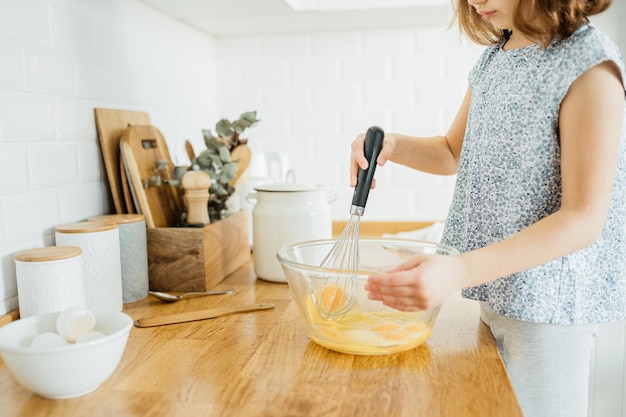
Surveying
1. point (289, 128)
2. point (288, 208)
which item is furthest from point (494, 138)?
point (289, 128)

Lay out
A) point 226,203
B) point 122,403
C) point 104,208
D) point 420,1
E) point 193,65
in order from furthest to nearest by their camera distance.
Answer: point 193,65, point 420,1, point 226,203, point 104,208, point 122,403

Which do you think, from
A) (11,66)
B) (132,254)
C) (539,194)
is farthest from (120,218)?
(539,194)

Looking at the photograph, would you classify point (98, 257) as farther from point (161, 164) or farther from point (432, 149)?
point (432, 149)

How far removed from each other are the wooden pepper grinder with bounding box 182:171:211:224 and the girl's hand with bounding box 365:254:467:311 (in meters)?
0.54

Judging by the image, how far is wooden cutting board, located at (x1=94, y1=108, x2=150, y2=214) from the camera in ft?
3.58

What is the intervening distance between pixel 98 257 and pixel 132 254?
0.09 meters

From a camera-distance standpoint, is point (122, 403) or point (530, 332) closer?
point (122, 403)

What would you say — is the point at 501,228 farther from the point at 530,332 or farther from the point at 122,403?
the point at 122,403

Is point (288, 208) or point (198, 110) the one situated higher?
point (198, 110)

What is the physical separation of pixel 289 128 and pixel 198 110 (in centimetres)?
27

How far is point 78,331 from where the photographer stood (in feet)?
2.23

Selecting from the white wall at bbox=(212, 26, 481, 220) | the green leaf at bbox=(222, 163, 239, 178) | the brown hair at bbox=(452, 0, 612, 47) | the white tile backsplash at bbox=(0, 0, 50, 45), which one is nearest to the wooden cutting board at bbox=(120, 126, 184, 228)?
the green leaf at bbox=(222, 163, 239, 178)

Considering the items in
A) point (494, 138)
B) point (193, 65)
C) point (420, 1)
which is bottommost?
point (494, 138)

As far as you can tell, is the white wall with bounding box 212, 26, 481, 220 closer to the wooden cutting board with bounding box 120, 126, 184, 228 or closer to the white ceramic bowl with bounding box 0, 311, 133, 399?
the wooden cutting board with bounding box 120, 126, 184, 228
